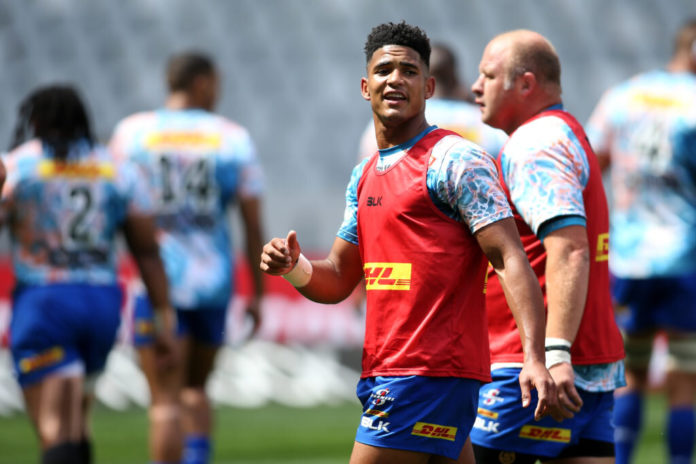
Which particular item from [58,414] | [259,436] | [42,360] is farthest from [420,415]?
[259,436]

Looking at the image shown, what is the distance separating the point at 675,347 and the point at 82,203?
3347mm

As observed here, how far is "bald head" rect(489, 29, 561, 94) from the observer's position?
3.69 meters

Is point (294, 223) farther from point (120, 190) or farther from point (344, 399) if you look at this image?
point (120, 190)

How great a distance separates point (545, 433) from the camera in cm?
361

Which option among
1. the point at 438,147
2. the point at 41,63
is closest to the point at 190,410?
the point at 438,147

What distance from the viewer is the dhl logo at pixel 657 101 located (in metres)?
6.00

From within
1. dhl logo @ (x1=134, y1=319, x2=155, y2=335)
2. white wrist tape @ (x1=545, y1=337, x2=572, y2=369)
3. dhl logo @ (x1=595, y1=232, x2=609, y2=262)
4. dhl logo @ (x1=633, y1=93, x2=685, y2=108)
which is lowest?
dhl logo @ (x1=134, y1=319, x2=155, y2=335)

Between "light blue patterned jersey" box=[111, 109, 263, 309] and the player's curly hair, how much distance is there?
1.14 metres

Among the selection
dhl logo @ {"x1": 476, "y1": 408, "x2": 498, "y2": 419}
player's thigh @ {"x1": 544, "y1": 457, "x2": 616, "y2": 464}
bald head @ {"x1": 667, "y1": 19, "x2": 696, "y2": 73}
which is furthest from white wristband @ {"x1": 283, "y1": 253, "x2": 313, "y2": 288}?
bald head @ {"x1": 667, "y1": 19, "x2": 696, "y2": 73}

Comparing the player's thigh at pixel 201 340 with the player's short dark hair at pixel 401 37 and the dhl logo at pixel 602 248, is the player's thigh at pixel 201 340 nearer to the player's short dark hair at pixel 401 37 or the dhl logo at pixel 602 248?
the dhl logo at pixel 602 248

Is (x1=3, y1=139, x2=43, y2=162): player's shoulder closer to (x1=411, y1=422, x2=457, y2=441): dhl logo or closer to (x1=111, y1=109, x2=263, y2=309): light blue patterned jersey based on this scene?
(x1=111, y1=109, x2=263, y2=309): light blue patterned jersey

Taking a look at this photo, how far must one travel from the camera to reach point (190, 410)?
6.47m

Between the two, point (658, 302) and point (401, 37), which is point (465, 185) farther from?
point (658, 302)

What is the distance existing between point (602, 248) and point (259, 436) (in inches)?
233
